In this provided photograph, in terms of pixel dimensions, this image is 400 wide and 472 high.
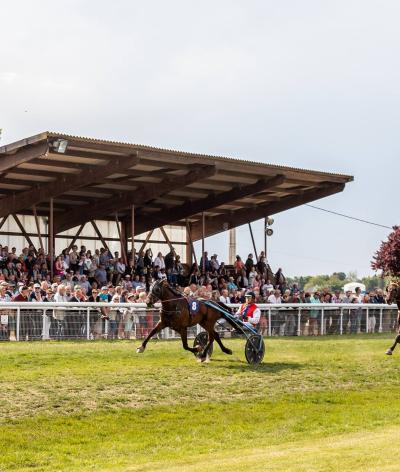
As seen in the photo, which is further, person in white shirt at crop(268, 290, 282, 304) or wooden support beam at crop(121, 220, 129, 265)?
wooden support beam at crop(121, 220, 129, 265)

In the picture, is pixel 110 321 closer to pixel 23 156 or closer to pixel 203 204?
pixel 23 156

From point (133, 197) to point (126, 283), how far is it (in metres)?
6.30

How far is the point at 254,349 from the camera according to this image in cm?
1934

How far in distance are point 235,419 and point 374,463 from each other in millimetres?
3954

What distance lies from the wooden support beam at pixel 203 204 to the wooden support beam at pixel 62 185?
592 cm

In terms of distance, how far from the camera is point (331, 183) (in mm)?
36812

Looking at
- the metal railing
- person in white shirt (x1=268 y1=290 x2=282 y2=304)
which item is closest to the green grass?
the metal railing

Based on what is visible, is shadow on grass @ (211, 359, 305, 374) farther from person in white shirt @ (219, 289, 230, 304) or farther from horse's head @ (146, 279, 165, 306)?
person in white shirt @ (219, 289, 230, 304)

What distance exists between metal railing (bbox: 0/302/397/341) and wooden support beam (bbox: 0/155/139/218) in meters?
5.90

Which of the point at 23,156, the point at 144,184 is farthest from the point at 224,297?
the point at 144,184

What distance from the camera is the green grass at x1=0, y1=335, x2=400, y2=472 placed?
1246 centimetres

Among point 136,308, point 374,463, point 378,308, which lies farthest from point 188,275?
point 374,463

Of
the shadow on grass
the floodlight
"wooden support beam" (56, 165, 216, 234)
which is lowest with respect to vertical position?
the shadow on grass

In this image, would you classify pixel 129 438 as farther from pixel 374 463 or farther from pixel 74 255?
pixel 74 255
